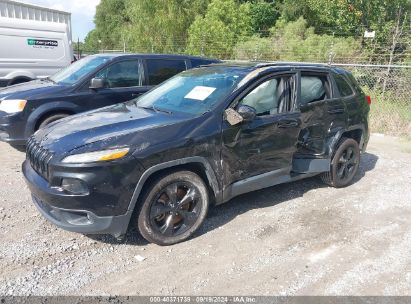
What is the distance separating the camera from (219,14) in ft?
66.9

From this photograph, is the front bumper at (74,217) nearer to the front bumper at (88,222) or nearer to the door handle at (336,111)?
the front bumper at (88,222)

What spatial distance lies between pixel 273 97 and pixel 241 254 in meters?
1.79

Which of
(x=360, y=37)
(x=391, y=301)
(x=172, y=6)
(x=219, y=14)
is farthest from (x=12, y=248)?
(x=172, y=6)

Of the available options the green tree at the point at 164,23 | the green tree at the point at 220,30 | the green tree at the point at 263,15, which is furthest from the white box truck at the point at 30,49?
the green tree at the point at 263,15

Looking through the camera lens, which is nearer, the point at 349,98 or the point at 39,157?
the point at 39,157

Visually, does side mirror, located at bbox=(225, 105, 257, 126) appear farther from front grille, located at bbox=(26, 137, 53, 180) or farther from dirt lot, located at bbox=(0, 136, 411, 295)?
front grille, located at bbox=(26, 137, 53, 180)

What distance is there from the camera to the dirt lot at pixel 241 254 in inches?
116

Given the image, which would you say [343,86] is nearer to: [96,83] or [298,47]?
[96,83]

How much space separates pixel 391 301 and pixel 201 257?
1.55 m

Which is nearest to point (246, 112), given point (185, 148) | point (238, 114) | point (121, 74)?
point (238, 114)

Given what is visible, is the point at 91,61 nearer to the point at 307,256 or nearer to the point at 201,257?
the point at 201,257

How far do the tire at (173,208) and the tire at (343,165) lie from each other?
2121mm

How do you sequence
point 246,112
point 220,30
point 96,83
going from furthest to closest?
point 220,30 → point 96,83 → point 246,112

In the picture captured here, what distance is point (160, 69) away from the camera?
22.3 feet
